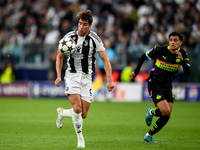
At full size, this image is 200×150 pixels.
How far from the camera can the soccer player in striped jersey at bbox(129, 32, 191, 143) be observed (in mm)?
7250

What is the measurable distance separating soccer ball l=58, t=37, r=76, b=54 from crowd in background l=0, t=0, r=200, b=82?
1008 cm

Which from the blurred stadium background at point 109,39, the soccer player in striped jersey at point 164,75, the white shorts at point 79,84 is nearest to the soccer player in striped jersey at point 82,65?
the white shorts at point 79,84

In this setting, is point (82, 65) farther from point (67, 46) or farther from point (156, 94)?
point (156, 94)

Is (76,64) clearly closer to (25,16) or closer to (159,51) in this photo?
(159,51)

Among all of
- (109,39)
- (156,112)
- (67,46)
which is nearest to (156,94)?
(156,112)

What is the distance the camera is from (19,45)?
1914 centimetres

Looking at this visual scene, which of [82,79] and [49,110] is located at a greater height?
[82,79]

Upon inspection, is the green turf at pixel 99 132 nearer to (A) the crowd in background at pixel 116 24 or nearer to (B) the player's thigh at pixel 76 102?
(B) the player's thigh at pixel 76 102

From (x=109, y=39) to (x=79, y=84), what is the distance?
12.1 metres

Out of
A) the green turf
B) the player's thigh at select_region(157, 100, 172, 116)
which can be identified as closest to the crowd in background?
the green turf

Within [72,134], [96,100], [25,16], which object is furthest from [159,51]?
[25,16]

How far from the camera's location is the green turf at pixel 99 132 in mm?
6758

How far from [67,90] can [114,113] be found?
21.5 ft

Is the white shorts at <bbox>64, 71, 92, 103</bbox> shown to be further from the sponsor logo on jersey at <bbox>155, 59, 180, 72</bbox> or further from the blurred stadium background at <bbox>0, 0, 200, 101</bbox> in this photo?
the blurred stadium background at <bbox>0, 0, 200, 101</bbox>
